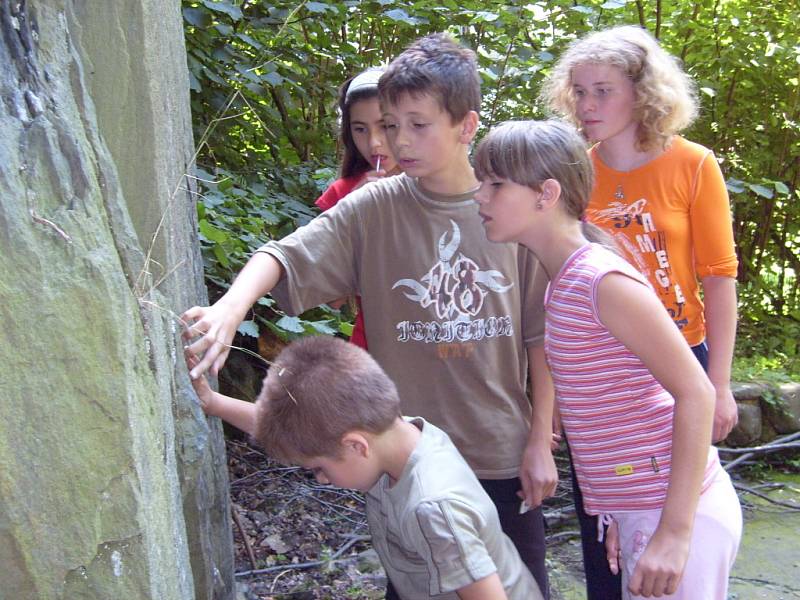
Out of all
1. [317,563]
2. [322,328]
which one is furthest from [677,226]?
[317,563]

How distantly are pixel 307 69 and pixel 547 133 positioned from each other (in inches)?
123

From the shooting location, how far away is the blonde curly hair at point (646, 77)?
2.23 m

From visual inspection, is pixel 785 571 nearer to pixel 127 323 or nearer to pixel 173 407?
pixel 173 407

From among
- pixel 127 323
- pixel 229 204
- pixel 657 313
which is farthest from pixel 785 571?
pixel 127 323

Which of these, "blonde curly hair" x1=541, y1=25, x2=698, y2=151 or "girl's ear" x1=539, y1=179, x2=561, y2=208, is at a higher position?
"blonde curly hair" x1=541, y1=25, x2=698, y2=151

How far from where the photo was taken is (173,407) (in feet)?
5.42

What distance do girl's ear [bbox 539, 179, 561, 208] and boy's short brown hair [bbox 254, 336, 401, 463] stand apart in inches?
19.9

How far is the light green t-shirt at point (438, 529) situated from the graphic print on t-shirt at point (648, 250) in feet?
2.69

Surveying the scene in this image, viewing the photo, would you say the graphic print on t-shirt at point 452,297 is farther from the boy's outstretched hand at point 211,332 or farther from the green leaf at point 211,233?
the green leaf at point 211,233

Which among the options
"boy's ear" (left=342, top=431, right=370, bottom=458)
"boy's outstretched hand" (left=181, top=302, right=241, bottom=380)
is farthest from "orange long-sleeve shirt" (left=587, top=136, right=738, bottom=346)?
"boy's outstretched hand" (left=181, top=302, right=241, bottom=380)

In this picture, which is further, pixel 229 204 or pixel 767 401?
pixel 767 401

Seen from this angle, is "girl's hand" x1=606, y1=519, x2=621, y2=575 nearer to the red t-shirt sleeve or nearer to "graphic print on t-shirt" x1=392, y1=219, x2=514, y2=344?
"graphic print on t-shirt" x1=392, y1=219, x2=514, y2=344

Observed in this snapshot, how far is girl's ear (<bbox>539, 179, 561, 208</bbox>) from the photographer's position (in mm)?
1751

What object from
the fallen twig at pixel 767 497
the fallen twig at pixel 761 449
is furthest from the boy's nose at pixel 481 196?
the fallen twig at pixel 761 449
